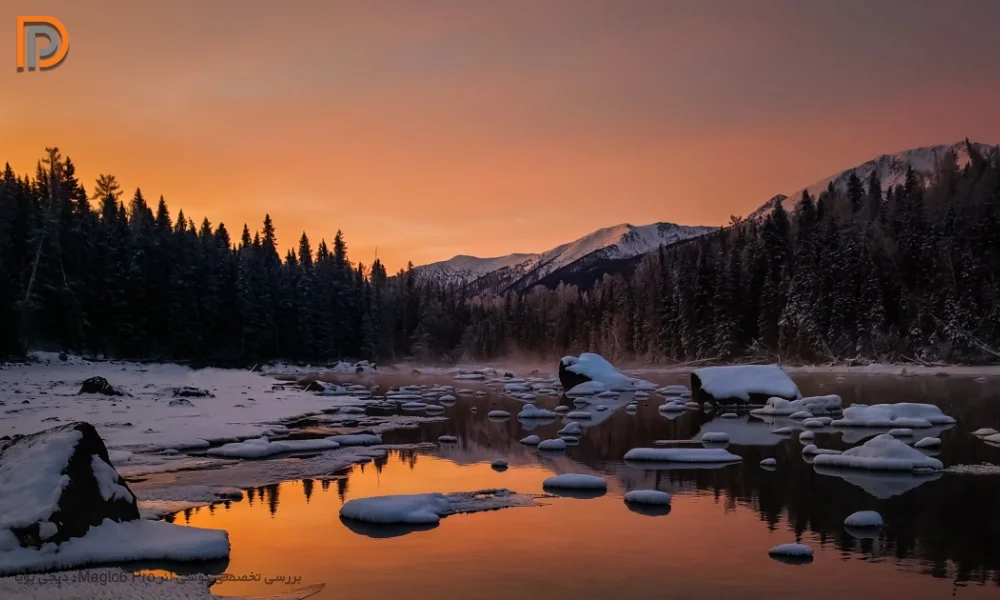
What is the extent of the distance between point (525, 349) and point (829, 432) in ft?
366

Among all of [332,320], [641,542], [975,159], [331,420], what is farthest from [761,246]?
[641,542]

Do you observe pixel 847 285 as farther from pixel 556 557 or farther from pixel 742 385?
pixel 556 557

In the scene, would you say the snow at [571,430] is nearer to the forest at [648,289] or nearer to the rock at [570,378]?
the rock at [570,378]

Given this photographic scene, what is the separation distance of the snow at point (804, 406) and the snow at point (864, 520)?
19041 mm

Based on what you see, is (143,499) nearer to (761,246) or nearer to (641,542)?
(641,542)

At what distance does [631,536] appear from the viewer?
40.6 feet

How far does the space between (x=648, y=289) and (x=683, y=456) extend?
300 feet

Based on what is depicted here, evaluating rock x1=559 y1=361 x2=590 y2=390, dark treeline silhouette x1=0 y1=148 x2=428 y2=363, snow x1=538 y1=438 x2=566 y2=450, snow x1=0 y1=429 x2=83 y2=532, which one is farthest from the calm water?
dark treeline silhouette x1=0 y1=148 x2=428 y2=363

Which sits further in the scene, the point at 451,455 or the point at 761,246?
the point at 761,246

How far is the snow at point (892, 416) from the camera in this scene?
26.2 m

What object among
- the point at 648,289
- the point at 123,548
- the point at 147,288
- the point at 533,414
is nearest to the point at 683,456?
the point at 533,414

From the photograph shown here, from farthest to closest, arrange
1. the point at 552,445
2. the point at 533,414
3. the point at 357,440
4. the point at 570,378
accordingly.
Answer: the point at 570,378 → the point at 533,414 → the point at 357,440 → the point at 552,445

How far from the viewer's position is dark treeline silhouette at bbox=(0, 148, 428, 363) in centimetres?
5538

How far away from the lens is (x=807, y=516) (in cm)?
1344
